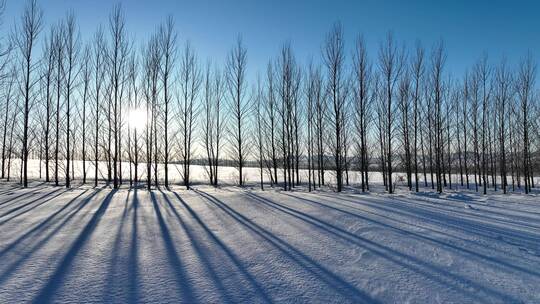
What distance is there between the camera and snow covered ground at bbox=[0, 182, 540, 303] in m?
1.91

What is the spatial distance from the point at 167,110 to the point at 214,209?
8106 mm

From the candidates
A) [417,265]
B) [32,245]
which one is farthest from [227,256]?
[32,245]

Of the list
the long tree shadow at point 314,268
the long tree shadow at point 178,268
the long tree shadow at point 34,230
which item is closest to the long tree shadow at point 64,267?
the long tree shadow at point 34,230

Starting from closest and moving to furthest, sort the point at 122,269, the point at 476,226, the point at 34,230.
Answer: the point at 122,269
the point at 34,230
the point at 476,226

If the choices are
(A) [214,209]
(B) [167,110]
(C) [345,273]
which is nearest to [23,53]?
(B) [167,110]

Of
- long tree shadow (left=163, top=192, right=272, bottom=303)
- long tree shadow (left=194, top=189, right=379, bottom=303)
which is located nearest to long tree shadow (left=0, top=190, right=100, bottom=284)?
long tree shadow (left=163, top=192, right=272, bottom=303)

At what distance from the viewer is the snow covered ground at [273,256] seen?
191 centimetres

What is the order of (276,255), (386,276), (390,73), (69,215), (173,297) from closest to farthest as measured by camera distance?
(173,297), (386,276), (276,255), (69,215), (390,73)

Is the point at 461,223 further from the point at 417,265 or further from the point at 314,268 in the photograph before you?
the point at 314,268

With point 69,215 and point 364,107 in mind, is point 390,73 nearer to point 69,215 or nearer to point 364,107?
point 364,107

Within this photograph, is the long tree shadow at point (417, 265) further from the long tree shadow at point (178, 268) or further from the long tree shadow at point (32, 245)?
the long tree shadow at point (32, 245)

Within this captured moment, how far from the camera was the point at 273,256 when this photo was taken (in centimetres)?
262

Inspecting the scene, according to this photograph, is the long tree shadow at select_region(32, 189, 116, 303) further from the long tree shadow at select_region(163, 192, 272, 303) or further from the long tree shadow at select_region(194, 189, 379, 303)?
the long tree shadow at select_region(194, 189, 379, 303)

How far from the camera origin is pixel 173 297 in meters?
1.87
